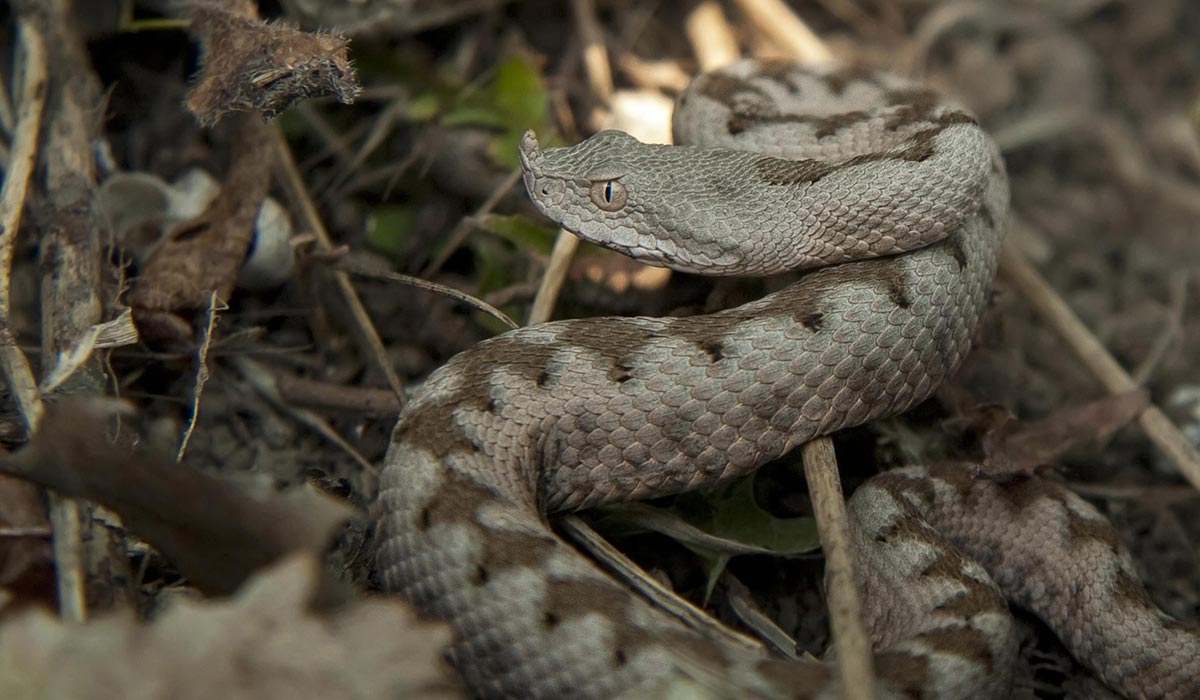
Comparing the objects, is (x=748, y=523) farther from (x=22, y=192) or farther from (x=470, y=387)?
(x=22, y=192)

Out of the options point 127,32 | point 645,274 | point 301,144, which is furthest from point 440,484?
point 127,32

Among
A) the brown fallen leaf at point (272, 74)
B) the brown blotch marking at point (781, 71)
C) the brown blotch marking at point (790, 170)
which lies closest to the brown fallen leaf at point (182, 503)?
the brown fallen leaf at point (272, 74)

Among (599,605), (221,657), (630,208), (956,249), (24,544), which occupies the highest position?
(956,249)

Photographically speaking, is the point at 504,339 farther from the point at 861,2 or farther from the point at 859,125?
the point at 861,2

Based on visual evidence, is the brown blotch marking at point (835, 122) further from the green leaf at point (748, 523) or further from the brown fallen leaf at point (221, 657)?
the brown fallen leaf at point (221, 657)

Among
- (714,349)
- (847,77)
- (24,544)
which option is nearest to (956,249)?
(714,349)

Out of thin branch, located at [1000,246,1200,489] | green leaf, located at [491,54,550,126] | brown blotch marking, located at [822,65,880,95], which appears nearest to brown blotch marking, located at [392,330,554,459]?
green leaf, located at [491,54,550,126]
